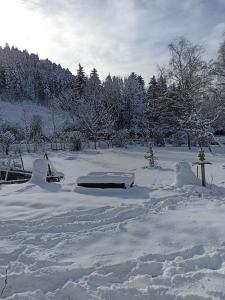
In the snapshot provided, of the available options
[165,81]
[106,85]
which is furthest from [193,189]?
[106,85]

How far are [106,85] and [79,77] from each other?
38.5 ft

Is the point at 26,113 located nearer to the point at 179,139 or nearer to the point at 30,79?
the point at 179,139

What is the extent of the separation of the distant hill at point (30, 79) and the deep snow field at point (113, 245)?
70.4 m

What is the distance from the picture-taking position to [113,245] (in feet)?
17.4

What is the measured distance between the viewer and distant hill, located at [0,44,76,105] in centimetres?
9144

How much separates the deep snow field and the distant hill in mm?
70445

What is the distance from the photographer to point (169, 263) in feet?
14.8

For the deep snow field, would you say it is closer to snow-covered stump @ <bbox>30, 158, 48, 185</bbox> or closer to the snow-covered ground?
snow-covered stump @ <bbox>30, 158, 48, 185</bbox>

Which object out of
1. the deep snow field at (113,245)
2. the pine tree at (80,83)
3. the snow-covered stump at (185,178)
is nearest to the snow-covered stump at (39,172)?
the deep snow field at (113,245)

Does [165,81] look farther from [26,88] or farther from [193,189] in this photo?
[26,88]

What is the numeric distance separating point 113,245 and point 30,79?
103809 millimetres

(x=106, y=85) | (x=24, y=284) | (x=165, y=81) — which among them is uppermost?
(x=106, y=85)

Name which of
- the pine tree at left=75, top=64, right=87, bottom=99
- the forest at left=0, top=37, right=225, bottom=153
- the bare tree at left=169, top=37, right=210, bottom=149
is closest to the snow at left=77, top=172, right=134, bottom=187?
the forest at left=0, top=37, right=225, bottom=153

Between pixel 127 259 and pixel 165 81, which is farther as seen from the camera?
pixel 165 81
